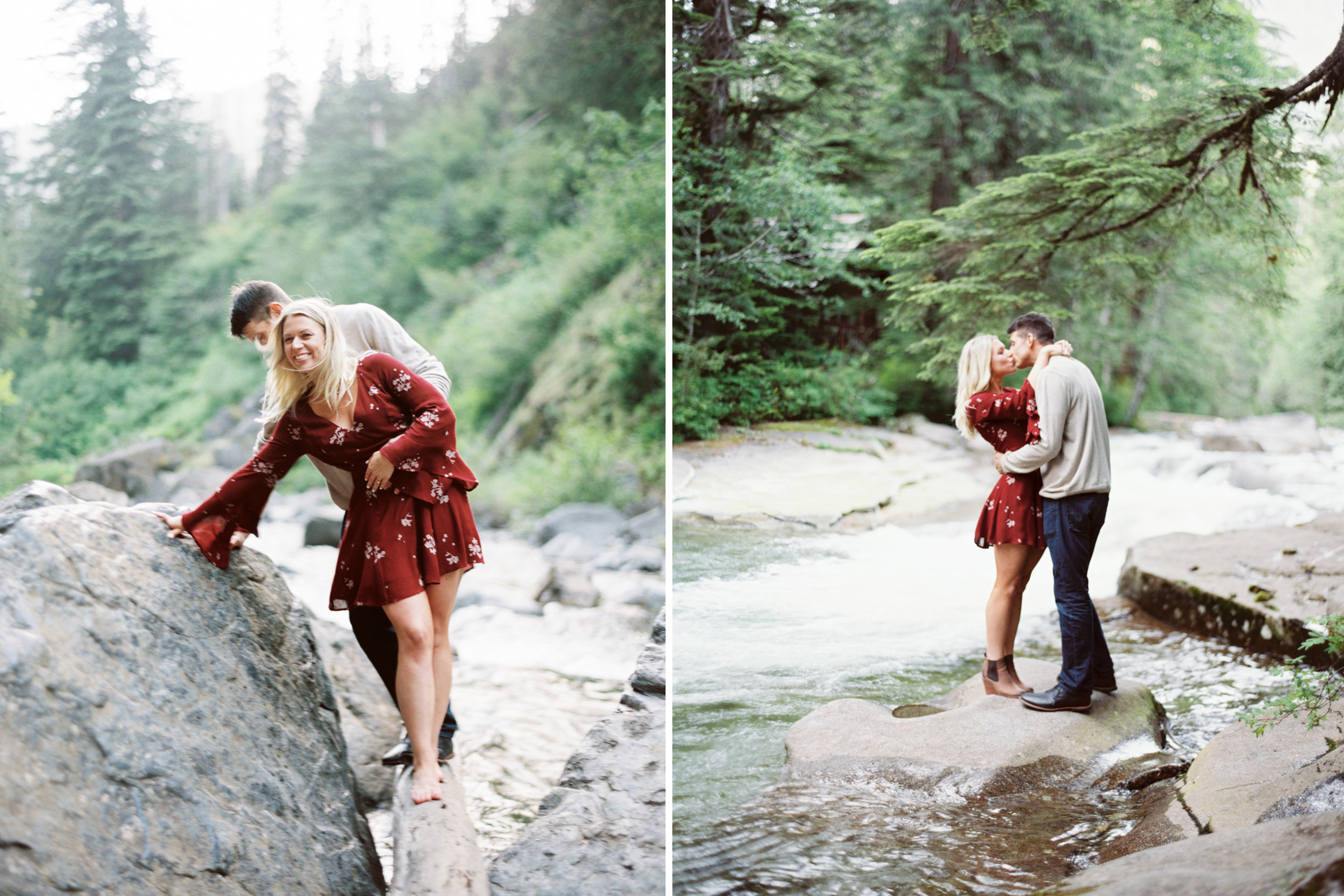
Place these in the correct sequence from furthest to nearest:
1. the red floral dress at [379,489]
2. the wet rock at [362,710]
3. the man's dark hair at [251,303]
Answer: the wet rock at [362,710] → the man's dark hair at [251,303] → the red floral dress at [379,489]

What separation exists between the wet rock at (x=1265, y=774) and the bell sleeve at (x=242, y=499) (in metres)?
2.37

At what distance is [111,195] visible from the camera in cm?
762

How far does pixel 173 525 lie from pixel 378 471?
57 centimetres

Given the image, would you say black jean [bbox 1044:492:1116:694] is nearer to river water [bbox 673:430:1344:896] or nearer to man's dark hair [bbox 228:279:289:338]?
river water [bbox 673:430:1344:896]

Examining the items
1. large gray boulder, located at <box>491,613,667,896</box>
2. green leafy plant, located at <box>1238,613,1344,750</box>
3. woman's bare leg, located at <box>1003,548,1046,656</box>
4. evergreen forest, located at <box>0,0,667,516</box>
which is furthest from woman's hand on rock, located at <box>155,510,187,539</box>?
green leafy plant, located at <box>1238,613,1344,750</box>

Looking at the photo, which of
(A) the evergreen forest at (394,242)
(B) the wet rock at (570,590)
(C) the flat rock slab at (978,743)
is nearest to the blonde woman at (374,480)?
(C) the flat rock slab at (978,743)

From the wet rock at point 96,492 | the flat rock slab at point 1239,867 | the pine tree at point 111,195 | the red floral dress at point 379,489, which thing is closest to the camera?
the flat rock slab at point 1239,867

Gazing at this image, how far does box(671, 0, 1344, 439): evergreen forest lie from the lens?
2.79 meters

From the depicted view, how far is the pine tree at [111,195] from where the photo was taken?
6.68 m

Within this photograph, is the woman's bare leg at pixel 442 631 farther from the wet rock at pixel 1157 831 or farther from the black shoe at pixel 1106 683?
the black shoe at pixel 1106 683

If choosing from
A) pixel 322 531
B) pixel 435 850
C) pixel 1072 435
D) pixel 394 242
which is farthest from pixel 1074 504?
pixel 394 242

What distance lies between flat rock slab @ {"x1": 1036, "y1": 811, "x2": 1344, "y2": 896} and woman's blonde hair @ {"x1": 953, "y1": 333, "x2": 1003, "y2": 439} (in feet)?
4.12

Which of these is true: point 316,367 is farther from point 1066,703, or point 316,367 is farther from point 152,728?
point 1066,703

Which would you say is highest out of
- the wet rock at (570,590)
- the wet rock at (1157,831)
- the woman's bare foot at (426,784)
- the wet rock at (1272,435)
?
the wet rock at (1272,435)
